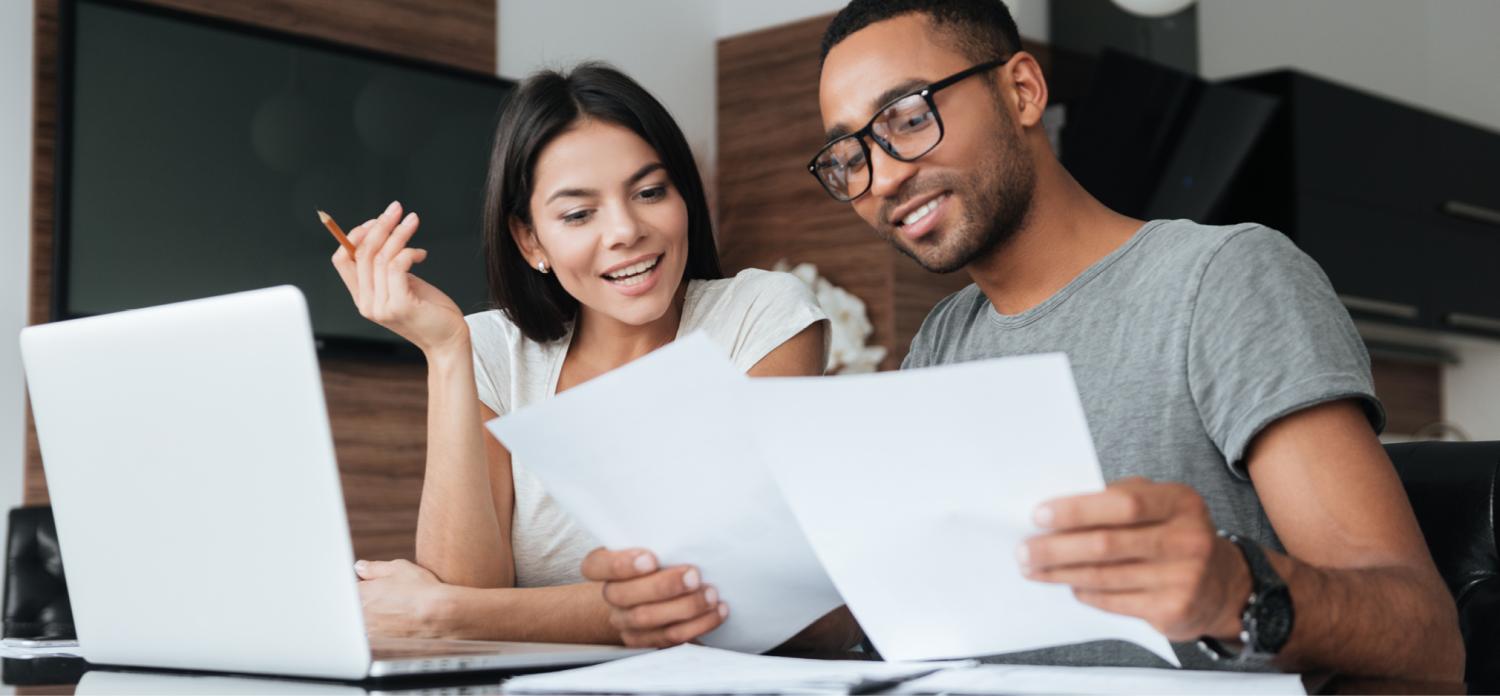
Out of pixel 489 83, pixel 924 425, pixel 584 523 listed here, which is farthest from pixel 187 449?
pixel 489 83

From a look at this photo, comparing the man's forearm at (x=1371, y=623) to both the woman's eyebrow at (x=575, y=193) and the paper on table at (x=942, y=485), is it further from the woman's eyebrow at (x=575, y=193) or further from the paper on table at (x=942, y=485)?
the woman's eyebrow at (x=575, y=193)

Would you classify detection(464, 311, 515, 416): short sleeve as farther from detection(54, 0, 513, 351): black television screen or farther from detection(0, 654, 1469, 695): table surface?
detection(54, 0, 513, 351): black television screen

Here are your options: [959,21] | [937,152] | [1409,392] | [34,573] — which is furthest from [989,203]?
[1409,392]

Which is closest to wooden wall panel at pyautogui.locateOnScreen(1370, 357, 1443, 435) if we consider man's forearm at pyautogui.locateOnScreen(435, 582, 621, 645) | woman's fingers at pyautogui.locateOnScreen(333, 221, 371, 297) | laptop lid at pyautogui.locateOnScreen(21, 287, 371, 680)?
man's forearm at pyautogui.locateOnScreen(435, 582, 621, 645)

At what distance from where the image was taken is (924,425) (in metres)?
0.76

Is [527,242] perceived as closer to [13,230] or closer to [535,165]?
[535,165]

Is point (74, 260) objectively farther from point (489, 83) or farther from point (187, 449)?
point (187, 449)

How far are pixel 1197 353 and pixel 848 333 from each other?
271 cm

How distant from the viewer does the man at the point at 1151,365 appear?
0.79 meters

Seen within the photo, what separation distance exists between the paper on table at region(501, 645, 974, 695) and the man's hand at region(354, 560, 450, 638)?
36 centimetres

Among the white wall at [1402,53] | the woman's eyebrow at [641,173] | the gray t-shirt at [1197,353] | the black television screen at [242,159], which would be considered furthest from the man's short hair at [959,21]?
the white wall at [1402,53]

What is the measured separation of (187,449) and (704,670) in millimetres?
361

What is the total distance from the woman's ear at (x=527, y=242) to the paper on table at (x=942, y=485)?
0.92 meters

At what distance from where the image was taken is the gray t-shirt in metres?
1.03
